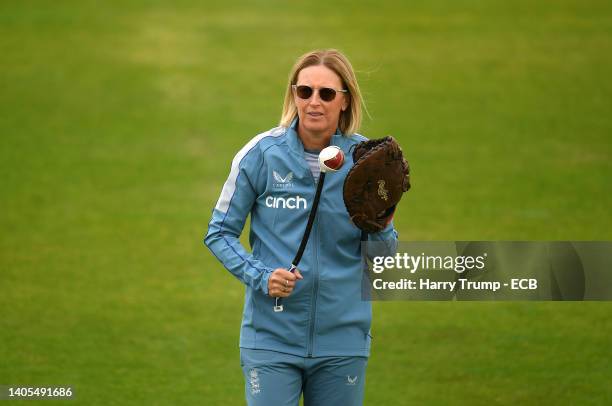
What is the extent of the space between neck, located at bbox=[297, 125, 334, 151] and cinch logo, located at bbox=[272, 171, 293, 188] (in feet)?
0.67

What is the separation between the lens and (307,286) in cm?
534

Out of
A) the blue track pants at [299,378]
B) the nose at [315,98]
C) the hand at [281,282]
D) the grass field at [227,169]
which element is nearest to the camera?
the hand at [281,282]

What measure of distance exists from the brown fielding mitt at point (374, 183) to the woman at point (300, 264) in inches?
3.3

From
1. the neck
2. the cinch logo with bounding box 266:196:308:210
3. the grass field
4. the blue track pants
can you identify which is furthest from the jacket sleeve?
the grass field

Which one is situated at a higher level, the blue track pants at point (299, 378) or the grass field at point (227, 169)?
the grass field at point (227, 169)

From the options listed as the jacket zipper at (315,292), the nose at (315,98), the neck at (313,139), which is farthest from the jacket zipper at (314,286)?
the nose at (315,98)

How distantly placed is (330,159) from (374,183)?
0.95 feet

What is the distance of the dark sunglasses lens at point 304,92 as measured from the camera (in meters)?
5.48

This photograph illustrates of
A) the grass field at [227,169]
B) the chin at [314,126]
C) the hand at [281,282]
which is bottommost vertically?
the hand at [281,282]

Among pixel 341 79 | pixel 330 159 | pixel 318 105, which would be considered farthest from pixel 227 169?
pixel 330 159

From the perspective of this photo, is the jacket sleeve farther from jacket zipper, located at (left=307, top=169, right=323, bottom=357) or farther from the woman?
jacket zipper, located at (left=307, top=169, right=323, bottom=357)

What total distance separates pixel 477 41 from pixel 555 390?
12.4 metres

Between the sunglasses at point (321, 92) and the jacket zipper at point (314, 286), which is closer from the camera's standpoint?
the jacket zipper at point (314, 286)

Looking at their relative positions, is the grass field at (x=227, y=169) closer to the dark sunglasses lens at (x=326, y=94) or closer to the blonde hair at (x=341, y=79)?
the blonde hair at (x=341, y=79)
